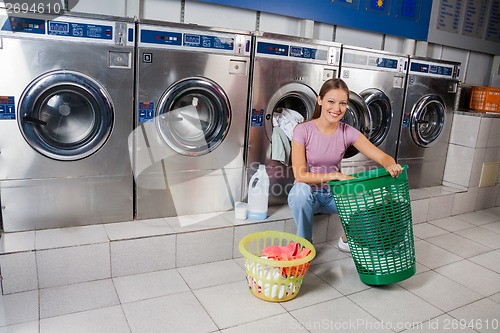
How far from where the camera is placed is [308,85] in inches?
139

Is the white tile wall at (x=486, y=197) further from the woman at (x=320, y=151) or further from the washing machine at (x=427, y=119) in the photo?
the woman at (x=320, y=151)

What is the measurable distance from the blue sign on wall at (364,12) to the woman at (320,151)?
4.92 ft

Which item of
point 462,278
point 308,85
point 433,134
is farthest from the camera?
point 433,134

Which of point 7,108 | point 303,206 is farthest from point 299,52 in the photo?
point 7,108

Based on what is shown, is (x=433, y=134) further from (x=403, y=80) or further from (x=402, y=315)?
(x=402, y=315)

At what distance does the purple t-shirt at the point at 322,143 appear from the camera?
2.86 meters

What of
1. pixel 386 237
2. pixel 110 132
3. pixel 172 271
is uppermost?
pixel 110 132

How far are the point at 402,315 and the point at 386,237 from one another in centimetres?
45

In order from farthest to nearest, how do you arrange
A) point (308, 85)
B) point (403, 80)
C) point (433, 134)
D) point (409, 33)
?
point (409, 33), point (433, 134), point (403, 80), point (308, 85)

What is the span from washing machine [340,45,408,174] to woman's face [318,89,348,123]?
98 centimetres

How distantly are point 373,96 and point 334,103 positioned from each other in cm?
140

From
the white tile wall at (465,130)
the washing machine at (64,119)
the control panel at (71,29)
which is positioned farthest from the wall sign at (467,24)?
the washing machine at (64,119)

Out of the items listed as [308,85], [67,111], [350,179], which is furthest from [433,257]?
[67,111]

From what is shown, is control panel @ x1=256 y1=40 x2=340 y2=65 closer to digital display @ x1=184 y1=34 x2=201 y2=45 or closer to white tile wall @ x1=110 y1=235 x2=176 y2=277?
digital display @ x1=184 y1=34 x2=201 y2=45
